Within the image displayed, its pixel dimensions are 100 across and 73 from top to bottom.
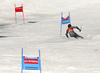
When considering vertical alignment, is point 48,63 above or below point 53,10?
below

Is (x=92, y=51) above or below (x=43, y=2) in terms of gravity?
below

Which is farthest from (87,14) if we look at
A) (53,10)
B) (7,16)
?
(7,16)

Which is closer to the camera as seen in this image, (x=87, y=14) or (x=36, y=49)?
(x=36, y=49)

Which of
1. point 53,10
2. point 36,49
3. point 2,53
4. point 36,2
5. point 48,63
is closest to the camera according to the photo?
point 48,63

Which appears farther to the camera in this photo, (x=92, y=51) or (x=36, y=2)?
(x=36, y=2)

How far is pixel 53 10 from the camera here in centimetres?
2841

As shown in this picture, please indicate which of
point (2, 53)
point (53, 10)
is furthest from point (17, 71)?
point (53, 10)

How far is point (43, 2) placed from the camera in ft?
104

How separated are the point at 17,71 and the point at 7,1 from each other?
26.2 metres

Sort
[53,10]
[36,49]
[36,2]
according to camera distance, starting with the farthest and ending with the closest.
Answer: [36,2] < [53,10] < [36,49]

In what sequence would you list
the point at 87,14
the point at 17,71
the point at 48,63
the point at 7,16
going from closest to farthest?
the point at 17,71 < the point at 48,63 < the point at 87,14 < the point at 7,16

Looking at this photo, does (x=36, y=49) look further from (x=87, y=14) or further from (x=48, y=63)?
(x=87, y=14)

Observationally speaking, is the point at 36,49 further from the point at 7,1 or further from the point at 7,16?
the point at 7,1

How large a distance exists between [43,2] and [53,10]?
3859 mm
